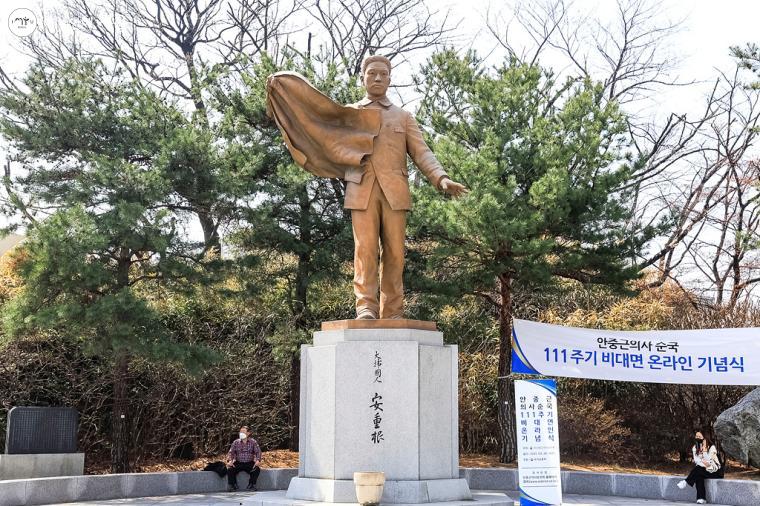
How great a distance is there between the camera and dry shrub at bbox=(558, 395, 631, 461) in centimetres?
1545

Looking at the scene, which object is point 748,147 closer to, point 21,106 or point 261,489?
point 261,489

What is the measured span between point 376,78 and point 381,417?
3.53 metres

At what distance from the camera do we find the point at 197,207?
43.8 feet

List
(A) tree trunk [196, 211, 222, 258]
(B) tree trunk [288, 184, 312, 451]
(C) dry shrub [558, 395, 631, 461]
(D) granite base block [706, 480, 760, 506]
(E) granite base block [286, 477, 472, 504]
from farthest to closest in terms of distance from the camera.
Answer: (C) dry shrub [558, 395, 631, 461]
(B) tree trunk [288, 184, 312, 451]
(A) tree trunk [196, 211, 222, 258]
(D) granite base block [706, 480, 760, 506]
(E) granite base block [286, 477, 472, 504]

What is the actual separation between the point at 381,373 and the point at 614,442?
909 cm

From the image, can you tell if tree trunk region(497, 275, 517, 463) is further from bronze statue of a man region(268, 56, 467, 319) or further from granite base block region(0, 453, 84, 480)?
granite base block region(0, 453, 84, 480)

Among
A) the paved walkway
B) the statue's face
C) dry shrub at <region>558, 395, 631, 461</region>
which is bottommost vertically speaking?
the paved walkway

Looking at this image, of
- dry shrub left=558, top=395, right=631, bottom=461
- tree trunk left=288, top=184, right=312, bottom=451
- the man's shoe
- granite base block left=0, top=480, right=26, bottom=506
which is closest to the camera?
the man's shoe

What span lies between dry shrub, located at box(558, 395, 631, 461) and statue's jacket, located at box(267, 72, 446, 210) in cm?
852

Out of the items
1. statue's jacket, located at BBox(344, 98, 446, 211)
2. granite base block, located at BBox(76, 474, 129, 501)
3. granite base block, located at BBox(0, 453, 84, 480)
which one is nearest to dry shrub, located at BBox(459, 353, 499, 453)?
granite base block, located at BBox(76, 474, 129, 501)

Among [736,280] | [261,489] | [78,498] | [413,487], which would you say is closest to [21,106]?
[78,498]

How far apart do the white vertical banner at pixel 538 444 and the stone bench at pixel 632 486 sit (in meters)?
3.11

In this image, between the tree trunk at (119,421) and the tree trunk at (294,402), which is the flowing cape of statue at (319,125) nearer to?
the tree trunk at (119,421)

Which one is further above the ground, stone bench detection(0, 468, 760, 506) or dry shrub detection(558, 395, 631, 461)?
dry shrub detection(558, 395, 631, 461)
